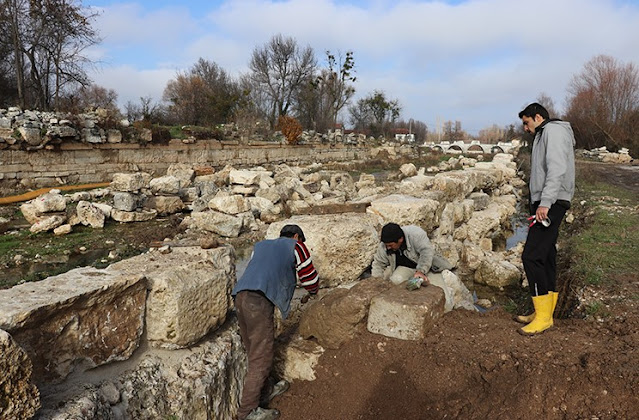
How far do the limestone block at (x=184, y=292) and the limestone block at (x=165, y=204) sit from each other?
306 inches

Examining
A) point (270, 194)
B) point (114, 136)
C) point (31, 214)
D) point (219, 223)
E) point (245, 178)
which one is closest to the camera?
point (31, 214)

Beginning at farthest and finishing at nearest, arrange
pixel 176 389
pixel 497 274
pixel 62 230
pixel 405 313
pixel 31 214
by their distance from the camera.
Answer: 1. pixel 31 214
2. pixel 62 230
3. pixel 497 274
4. pixel 405 313
5. pixel 176 389

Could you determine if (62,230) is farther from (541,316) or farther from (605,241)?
(605,241)

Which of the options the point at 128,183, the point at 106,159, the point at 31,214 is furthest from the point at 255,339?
the point at 106,159

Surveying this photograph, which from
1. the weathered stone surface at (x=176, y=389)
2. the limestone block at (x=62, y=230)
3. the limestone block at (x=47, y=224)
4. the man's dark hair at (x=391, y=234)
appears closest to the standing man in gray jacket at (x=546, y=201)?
the man's dark hair at (x=391, y=234)

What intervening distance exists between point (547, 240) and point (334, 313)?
178cm

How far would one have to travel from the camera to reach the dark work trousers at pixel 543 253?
3.22 meters

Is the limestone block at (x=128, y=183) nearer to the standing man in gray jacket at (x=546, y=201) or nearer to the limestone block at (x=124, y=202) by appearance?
the limestone block at (x=124, y=202)

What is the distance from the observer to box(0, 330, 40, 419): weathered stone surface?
5.74 feet

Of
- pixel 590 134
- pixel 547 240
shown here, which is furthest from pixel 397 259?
pixel 590 134

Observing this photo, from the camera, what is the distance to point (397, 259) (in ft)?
14.7

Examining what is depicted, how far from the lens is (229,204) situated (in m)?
9.75

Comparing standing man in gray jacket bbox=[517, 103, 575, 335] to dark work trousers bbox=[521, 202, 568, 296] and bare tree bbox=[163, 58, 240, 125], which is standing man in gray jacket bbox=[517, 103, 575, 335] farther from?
bare tree bbox=[163, 58, 240, 125]

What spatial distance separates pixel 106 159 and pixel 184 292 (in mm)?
14644
